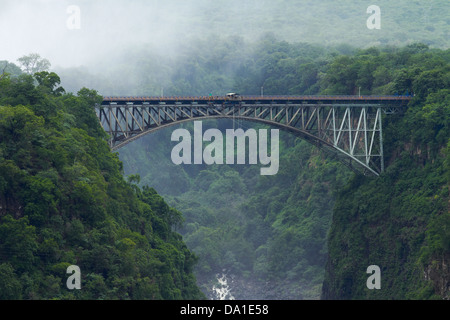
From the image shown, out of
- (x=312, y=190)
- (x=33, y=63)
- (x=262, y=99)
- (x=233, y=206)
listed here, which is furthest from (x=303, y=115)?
(x=33, y=63)

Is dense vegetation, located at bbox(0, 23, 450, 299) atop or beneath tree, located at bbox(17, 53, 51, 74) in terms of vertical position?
beneath

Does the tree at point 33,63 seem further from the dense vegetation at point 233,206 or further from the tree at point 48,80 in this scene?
the tree at point 48,80

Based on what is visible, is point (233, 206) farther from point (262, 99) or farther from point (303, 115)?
point (262, 99)

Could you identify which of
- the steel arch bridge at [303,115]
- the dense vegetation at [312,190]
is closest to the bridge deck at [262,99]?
the steel arch bridge at [303,115]

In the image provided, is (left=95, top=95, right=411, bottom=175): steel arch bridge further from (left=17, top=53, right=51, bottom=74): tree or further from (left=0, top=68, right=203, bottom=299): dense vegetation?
(left=17, top=53, right=51, bottom=74): tree

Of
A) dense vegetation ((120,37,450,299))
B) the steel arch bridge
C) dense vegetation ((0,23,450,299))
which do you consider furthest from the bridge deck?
dense vegetation ((120,37,450,299))
